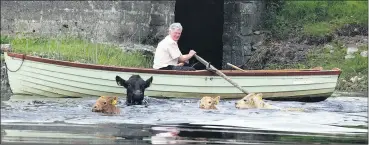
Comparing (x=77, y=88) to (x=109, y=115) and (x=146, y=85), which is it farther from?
(x=109, y=115)

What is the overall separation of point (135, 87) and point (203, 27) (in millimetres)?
11697

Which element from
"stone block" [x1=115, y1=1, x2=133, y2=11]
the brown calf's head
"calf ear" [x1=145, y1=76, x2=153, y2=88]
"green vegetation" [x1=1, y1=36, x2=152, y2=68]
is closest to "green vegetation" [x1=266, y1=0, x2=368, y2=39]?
"stone block" [x1=115, y1=1, x2=133, y2=11]

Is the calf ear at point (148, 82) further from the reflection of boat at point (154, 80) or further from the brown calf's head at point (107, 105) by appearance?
the brown calf's head at point (107, 105)

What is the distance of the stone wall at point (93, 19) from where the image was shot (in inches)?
1000

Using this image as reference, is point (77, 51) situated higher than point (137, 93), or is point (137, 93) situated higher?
point (77, 51)

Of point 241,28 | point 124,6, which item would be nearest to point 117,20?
point 124,6

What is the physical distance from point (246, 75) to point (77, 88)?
314 cm

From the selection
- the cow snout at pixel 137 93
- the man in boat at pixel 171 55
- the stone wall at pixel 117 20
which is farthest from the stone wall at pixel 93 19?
the cow snout at pixel 137 93

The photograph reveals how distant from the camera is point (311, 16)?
2794cm

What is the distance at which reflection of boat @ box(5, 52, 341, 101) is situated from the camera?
19.5 meters

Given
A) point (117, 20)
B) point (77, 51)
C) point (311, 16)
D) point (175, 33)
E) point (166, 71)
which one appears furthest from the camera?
point (311, 16)

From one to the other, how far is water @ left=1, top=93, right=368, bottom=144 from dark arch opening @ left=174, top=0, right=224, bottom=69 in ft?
28.9

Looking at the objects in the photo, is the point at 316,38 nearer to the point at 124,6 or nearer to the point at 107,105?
the point at 124,6

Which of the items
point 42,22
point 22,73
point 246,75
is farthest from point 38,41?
point 246,75
